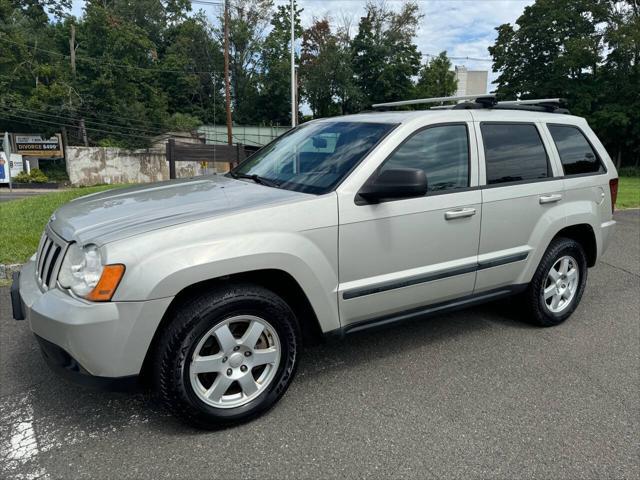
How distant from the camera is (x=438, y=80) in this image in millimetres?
51844

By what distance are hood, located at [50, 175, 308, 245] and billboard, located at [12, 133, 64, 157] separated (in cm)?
4499

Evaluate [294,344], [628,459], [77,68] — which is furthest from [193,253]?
[77,68]

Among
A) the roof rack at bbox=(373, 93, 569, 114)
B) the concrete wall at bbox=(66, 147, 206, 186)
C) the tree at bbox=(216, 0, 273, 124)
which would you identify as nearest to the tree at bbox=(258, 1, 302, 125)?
the tree at bbox=(216, 0, 273, 124)

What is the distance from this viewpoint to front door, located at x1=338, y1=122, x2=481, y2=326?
114 inches

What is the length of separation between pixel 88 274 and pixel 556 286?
355 centimetres

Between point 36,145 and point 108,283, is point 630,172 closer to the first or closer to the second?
point 108,283

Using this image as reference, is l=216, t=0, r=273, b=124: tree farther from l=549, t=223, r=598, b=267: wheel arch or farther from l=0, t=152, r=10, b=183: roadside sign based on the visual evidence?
l=549, t=223, r=598, b=267: wheel arch

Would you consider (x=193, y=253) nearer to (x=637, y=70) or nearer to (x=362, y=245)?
(x=362, y=245)

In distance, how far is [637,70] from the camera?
110 ft

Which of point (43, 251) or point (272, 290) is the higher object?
point (43, 251)

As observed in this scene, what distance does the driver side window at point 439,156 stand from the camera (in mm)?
3168

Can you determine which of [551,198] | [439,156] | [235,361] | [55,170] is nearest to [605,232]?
[551,198]

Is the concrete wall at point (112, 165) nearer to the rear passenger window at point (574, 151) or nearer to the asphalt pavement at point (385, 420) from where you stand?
the rear passenger window at point (574, 151)

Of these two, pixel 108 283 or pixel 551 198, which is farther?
pixel 551 198
